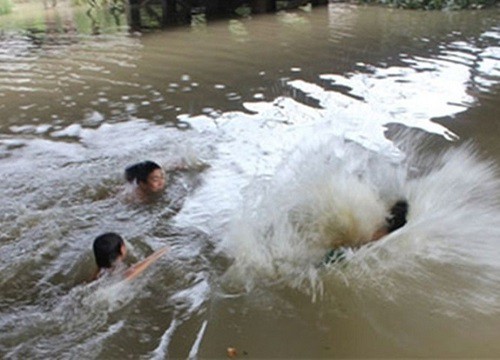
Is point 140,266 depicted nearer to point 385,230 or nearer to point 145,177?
point 145,177

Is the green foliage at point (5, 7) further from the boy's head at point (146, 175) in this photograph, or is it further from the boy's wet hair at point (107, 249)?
the boy's wet hair at point (107, 249)

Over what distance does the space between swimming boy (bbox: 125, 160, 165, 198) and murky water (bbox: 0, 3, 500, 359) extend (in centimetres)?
20

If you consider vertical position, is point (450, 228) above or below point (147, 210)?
above

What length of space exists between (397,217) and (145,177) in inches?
100.0

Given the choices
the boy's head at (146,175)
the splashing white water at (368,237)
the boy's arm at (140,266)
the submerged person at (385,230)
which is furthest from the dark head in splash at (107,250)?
the submerged person at (385,230)

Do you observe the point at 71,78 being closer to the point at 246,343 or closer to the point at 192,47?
the point at 192,47

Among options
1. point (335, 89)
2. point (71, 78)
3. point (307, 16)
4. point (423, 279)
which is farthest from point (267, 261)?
point (307, 16)

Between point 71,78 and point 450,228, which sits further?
point 71,78

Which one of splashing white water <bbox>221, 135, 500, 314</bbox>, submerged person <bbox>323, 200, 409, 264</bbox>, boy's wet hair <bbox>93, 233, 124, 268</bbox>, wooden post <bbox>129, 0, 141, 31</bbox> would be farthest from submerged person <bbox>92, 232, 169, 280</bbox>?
wooden post <bbox>129, 0, 141, 31</bbox>

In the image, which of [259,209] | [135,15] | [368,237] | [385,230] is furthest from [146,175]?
[135,15]

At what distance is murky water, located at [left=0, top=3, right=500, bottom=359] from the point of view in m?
3.59

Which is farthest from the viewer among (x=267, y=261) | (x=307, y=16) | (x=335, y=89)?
(x=307, y=16)

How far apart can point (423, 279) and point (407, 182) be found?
1790mm

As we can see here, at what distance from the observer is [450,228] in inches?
171
